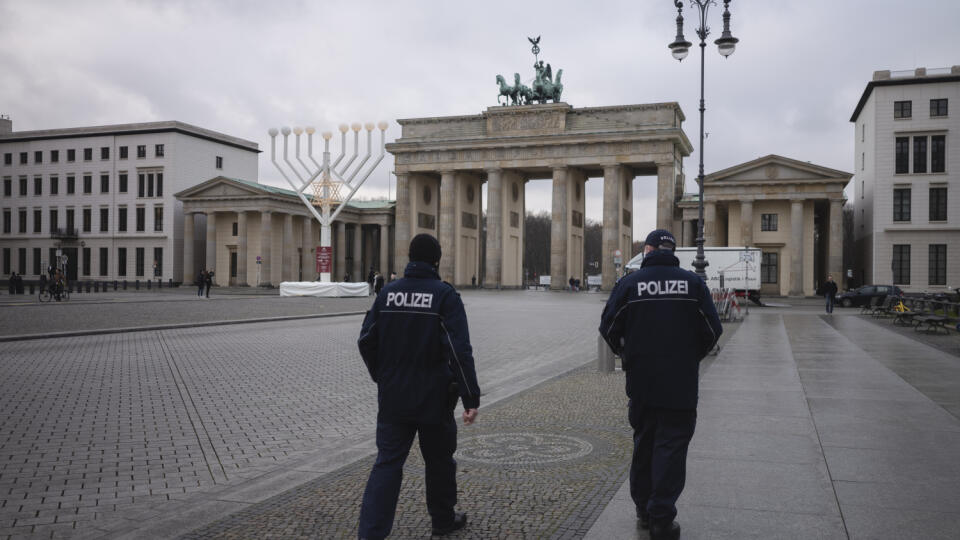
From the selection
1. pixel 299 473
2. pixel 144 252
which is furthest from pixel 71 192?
pixel 299 473

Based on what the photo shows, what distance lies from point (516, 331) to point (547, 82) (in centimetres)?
5460

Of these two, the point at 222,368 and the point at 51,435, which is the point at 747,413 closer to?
the point at 51,435

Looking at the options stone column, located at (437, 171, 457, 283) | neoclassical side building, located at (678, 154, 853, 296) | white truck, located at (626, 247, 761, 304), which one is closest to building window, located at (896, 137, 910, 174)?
neoclassical side building, located at (678, 154, 853, 296)

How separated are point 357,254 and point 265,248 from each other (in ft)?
55.6

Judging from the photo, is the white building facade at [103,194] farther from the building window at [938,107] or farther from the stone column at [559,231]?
the building window at [938,107]

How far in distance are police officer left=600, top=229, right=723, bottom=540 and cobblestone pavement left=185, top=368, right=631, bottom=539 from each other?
577 millimetres

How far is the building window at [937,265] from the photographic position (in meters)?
55.4

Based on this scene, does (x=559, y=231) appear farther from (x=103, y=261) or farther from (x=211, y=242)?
(x=103, y=261)

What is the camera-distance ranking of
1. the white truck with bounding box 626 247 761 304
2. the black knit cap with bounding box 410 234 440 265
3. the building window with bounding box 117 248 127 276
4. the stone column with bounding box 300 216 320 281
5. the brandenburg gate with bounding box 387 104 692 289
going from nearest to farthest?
the black knit cap with bounding box 410 234 440 265 < the white truck with bounding box 626 247 761 304 < the brandenburg gate with bounding box 387 104 692 289 < the building window with bounding box 117 248 127 276 < the stone column with bounding box 300 216 320 281

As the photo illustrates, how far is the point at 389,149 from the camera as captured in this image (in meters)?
78.4

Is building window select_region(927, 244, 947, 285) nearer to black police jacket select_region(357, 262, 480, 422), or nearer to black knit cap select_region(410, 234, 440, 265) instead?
black knit cap select_region(410, 234, 440, 265)

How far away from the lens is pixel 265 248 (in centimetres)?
7544

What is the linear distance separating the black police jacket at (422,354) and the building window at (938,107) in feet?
202

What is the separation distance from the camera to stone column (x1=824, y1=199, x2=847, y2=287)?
60.2 m
